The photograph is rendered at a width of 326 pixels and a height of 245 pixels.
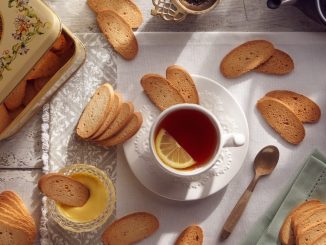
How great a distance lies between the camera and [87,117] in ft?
3.92

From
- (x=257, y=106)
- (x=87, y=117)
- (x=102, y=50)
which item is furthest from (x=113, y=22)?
(x=257, y=106)

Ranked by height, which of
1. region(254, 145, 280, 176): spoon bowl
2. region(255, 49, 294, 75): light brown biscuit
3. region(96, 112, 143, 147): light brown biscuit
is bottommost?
region(254, 145, 280, 176): spoon bowl

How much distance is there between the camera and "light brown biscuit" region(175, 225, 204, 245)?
3.86 ft

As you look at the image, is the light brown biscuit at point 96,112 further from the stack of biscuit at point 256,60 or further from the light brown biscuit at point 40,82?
the stack of biscuit at point 256,60

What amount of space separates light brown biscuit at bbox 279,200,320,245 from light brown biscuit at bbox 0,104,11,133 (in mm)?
533

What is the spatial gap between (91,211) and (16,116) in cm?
22

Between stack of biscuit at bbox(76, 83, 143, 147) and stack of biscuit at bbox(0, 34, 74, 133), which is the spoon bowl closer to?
stack of biscuit at bbox(76, 83, 143, 147)

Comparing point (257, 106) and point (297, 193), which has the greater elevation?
point (257, 106)

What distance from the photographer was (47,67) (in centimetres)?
116

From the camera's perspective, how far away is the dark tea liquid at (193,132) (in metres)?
1.12

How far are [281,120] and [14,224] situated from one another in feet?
1.72

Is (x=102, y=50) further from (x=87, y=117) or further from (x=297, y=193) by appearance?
(x=297, y=193)

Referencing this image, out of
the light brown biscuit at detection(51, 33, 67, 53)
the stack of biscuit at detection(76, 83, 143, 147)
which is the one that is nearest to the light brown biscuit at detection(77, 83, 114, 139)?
the stack of biscuit at detection(76, 83, 143, 147)

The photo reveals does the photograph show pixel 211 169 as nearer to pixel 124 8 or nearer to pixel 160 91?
pixel 160 91
